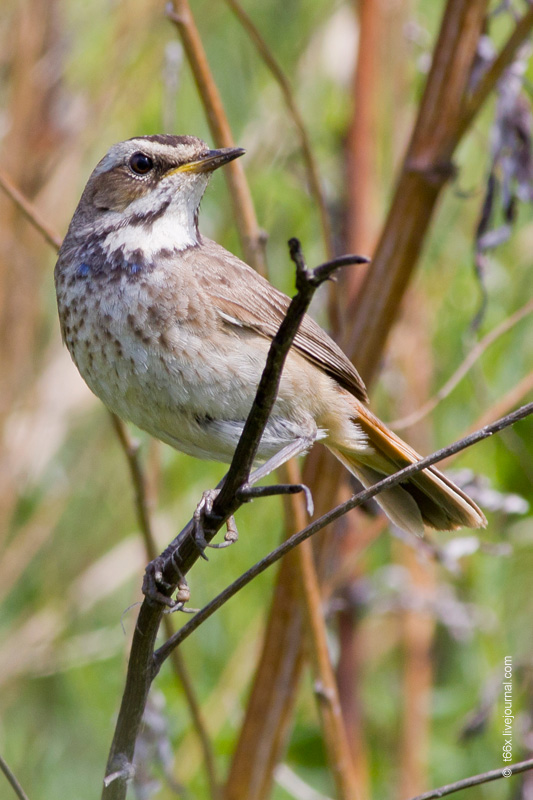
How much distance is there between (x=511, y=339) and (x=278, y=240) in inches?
48.9

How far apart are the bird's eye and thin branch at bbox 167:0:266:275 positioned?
0.73 ft

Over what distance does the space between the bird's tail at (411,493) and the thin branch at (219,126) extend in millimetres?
626

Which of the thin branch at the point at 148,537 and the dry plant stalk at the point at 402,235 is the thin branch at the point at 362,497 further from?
the dry plant stalk at the point at 402,235

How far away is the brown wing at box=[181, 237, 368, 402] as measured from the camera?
9.87ft

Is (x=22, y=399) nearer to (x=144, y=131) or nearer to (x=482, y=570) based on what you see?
(x=144, y=131)

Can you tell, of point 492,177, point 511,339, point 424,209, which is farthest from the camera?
point 511,339

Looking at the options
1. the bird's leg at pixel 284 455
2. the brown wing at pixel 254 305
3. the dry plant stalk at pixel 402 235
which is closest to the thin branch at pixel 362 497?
the bird's leg at pixel 284 455

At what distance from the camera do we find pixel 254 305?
10.2 ft

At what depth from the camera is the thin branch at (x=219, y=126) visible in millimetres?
3016

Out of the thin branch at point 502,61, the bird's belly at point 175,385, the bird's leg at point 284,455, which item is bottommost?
the bird's leg at point 284,455

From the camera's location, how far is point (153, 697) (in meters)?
3.38

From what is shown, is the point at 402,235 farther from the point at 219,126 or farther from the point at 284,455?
the point at 284,455

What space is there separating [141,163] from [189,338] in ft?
2.35

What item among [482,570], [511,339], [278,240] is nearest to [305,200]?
[278,240]
